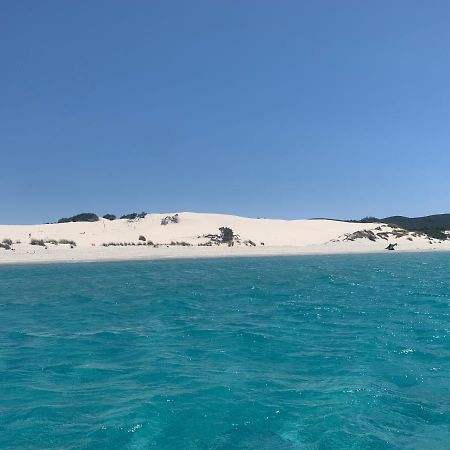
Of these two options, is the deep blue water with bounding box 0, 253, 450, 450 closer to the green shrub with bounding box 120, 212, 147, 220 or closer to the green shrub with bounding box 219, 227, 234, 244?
the green shrub with bounding box 219, 227, 234, 244

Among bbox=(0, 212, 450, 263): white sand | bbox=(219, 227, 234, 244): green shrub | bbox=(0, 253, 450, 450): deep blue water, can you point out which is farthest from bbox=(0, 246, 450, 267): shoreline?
bbox=(0, 253, 450, 450): deep blue water

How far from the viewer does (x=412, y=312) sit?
12031 mm

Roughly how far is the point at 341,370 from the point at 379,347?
5.34 feet

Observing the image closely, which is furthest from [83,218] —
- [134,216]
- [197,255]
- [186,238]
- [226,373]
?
[226,373]

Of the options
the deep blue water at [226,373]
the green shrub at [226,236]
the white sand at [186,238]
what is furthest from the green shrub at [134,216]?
the deep blue water at [226,373]

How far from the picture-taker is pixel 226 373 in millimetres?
6891

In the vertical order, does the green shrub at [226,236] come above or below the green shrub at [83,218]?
below

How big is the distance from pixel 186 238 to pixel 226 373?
39602 mm

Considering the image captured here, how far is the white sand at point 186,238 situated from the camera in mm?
34062

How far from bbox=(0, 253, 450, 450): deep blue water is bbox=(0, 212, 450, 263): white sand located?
2036 centimetres

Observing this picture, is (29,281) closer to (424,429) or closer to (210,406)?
(210,406)

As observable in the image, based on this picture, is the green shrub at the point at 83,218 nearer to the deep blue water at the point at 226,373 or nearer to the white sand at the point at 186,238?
the white sand at the point at 186,238

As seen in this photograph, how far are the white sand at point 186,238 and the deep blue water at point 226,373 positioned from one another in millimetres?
20357

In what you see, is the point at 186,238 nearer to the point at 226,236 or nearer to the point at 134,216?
the point at 226,236
